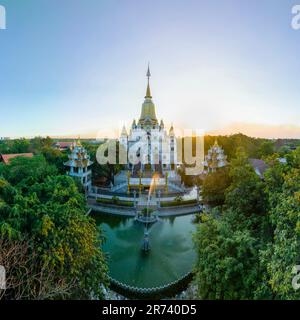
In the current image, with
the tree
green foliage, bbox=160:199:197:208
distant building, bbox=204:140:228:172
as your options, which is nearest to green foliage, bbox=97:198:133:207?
green foliage, bbox=160:199:197:208

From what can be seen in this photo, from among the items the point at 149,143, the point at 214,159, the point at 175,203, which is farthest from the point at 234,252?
the point at 149,143

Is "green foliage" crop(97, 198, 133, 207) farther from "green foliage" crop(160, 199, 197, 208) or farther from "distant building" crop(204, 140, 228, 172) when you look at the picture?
"distant building" crop(204, 140, 228, 172)

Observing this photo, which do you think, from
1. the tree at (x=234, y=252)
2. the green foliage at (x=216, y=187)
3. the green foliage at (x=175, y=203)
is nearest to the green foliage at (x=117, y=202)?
the green foliage at (x=175, y=203)

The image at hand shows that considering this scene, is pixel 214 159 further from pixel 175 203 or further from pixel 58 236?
pixel 58 236

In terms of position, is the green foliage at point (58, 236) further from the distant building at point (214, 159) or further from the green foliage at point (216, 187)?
the distant building at point (214, 159)

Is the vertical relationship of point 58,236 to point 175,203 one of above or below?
above
